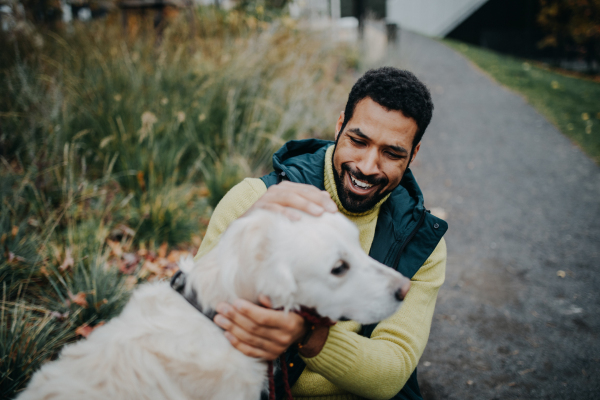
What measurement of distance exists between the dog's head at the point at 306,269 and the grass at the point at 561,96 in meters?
6.55

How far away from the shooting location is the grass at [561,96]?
6523 millimetres

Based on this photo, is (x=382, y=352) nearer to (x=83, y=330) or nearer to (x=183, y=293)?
(x=183, y=293)

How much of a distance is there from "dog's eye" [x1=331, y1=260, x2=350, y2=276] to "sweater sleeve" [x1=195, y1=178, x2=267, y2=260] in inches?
23.2

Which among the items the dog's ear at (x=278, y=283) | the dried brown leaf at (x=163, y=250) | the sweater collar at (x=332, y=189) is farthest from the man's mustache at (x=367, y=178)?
the dried brown leaf at (x=163, y=250)

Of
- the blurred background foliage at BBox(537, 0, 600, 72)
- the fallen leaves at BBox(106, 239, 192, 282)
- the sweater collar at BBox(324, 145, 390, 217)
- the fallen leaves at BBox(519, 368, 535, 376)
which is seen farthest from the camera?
the blurred background foliage at BBox(537, 0, 600, 72)

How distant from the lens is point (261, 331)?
1.24 m

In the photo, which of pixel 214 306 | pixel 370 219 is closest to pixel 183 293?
pixel 214 306

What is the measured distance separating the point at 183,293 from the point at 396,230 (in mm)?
1137

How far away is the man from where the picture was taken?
4.55ft

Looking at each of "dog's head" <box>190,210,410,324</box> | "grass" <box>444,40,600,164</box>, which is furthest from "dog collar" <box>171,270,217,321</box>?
"grass" <box>444,40,600,164</box>

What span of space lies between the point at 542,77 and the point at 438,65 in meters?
3.36

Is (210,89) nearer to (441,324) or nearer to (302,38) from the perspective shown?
(302,38)

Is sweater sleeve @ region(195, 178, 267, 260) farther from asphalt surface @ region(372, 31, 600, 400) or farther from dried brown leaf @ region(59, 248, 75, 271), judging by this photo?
asphalt surface @ region(372, 31, 600, 400)

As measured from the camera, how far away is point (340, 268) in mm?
1380
